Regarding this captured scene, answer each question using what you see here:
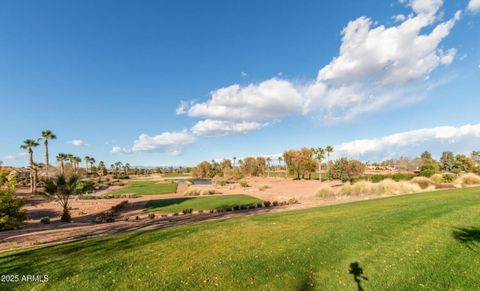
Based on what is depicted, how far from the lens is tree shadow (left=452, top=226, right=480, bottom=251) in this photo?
25.3ft

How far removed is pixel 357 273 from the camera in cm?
650

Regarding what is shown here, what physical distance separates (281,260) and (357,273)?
2.20m

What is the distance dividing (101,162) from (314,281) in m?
133

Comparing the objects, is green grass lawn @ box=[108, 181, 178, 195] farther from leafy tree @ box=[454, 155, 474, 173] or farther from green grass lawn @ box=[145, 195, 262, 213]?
leafy tree @ box=[454, 155, 474, 173]

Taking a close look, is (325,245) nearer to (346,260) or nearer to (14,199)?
(346,260)

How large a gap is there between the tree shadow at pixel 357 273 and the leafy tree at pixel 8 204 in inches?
872

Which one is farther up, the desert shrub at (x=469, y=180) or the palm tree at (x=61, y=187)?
the palm tree at (x=61, y=187)

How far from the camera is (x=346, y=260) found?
287 inches

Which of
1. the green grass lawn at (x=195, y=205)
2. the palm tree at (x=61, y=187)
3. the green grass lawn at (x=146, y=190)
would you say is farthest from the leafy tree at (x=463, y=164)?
the palm tree at (x=61, y=187)

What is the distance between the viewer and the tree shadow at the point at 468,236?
303 inches

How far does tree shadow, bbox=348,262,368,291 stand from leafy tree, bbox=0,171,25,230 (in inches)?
872

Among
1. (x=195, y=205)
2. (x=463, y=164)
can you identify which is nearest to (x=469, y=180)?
(x=195, y=205)

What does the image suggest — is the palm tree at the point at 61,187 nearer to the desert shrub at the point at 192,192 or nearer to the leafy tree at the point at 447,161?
the desert shrub at the point at 192,192

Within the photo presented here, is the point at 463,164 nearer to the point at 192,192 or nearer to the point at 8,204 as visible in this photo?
the point at 192,192
